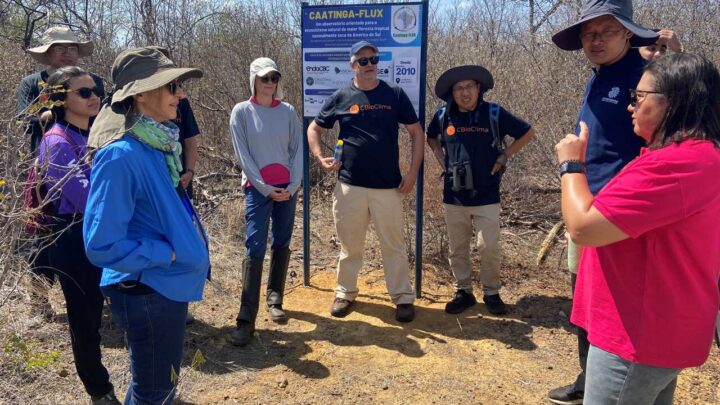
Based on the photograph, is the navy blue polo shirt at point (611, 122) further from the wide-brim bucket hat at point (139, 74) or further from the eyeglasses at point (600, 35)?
the wide-brim bucket hat at point (139, 74)

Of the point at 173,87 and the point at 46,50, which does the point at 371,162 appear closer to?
the point at 173,87

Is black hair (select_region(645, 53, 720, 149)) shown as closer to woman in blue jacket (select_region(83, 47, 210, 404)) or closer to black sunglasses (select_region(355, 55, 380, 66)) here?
woman in blue jacket (select_region(83, 47, 210, 404))

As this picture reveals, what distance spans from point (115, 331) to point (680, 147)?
13.6ft

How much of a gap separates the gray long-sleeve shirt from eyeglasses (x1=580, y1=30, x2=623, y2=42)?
2259 millimetres

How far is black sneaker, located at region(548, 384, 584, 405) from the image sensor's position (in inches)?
130

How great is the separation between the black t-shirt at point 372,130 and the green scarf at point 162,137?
2.08 meters

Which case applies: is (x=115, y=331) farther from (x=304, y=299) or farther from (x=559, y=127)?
(x=559, y=127)

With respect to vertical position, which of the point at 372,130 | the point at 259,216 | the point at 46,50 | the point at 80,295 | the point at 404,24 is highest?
the point at 404,24

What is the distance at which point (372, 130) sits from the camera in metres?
4.27

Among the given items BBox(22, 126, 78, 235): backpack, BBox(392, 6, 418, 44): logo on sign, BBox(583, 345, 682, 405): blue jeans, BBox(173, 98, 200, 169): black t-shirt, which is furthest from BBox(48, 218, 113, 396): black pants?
BBox(392, 6, 418, 44): logo on sign

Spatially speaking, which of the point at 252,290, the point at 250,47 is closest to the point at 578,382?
the point at 252,290

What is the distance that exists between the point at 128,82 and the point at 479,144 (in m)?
2.90

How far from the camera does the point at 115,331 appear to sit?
4312 millimetres

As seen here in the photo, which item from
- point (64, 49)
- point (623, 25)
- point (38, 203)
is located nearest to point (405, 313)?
point (623, 25)
